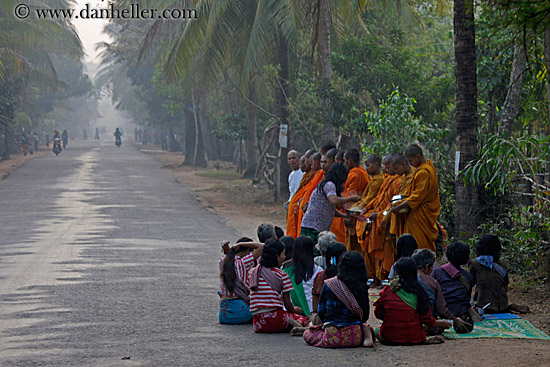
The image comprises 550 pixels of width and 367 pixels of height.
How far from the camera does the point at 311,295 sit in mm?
7965

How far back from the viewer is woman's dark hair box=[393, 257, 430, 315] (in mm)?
6629

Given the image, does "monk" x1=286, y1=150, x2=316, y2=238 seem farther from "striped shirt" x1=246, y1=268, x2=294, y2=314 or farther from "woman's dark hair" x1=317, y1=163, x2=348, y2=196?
"striped shirt" x1=246, y1=268, x2=294, y2=314

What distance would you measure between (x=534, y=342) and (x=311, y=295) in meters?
2.24

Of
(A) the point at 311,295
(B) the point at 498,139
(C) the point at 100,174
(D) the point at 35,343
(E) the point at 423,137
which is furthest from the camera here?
(C) the point at 100,174

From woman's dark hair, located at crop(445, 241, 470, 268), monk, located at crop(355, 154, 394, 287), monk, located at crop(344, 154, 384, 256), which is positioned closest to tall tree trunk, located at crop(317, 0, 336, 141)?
monk, located at crop(344, 154, 384, 256)

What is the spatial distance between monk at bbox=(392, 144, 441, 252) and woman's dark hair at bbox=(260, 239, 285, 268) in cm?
269

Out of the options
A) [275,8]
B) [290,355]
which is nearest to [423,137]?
[290,355]

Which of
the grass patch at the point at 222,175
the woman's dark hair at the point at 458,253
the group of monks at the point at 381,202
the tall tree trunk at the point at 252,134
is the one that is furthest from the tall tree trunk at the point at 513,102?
the grass patch at the point at 222,175

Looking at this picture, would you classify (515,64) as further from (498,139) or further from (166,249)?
(166,249)

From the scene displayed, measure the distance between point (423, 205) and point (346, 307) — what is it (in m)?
3.32

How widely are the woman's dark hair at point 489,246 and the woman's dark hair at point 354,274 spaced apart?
6.28ft

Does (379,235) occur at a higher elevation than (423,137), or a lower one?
lower

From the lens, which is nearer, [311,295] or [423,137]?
[311,295]

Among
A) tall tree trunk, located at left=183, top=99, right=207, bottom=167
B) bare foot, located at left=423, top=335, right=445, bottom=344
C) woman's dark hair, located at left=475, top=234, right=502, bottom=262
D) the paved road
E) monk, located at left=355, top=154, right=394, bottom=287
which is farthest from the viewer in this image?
tall tree trunk, located at left=183, top=99, right=207, bottom=167
